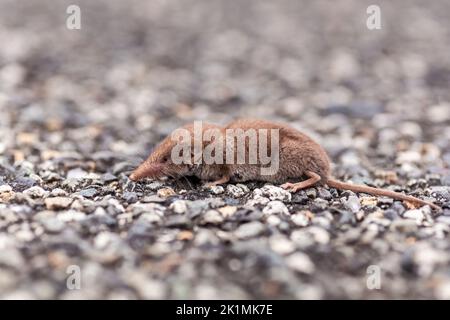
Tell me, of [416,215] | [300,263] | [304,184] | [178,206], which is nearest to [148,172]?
[178,206]

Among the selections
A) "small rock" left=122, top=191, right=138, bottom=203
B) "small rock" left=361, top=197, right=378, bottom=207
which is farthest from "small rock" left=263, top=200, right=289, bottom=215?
"small rock" left=122, top=191, right=138, bottom=203

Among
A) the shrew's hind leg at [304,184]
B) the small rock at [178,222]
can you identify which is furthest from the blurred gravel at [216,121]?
the shrew's hind leg at [304,184]

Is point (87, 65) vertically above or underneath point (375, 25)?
underneath

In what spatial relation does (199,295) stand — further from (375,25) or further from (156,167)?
(375,25)

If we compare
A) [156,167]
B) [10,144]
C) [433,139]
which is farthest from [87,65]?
[433,139]

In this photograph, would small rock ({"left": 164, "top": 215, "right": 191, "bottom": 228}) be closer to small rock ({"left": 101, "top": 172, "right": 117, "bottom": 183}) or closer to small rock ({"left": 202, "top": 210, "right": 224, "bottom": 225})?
small rock ({"left": 202, "top": 210, "right": 224, "bottom": 225})

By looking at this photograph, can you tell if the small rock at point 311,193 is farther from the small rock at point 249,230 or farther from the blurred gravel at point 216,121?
the small rock at point 249,230
